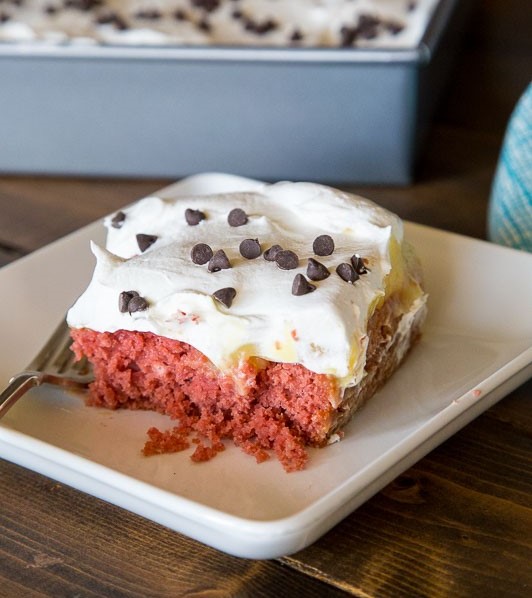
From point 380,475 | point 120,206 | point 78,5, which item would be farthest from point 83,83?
point 380,475

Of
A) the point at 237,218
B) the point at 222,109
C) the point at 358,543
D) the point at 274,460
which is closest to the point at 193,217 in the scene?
the point at 237,218

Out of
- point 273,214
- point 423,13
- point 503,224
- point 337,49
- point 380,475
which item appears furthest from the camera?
point 423,13

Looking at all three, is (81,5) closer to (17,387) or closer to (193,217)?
(193,217)

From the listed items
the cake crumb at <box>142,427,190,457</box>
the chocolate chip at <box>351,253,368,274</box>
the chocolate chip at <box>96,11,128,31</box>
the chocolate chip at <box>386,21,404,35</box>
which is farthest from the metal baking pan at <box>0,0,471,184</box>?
the cake crumb at <box>142,427,190,457</box>

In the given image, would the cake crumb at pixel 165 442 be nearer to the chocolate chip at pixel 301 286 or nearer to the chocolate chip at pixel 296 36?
the chocolate chip at pixel 301 286

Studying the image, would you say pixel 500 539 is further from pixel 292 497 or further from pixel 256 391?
Answer: pixel 256 391

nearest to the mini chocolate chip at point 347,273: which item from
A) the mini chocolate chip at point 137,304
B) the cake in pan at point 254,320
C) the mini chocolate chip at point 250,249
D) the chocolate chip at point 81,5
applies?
the cake in pan at point 254,320

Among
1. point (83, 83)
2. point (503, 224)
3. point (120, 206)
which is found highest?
point (83, 83)
